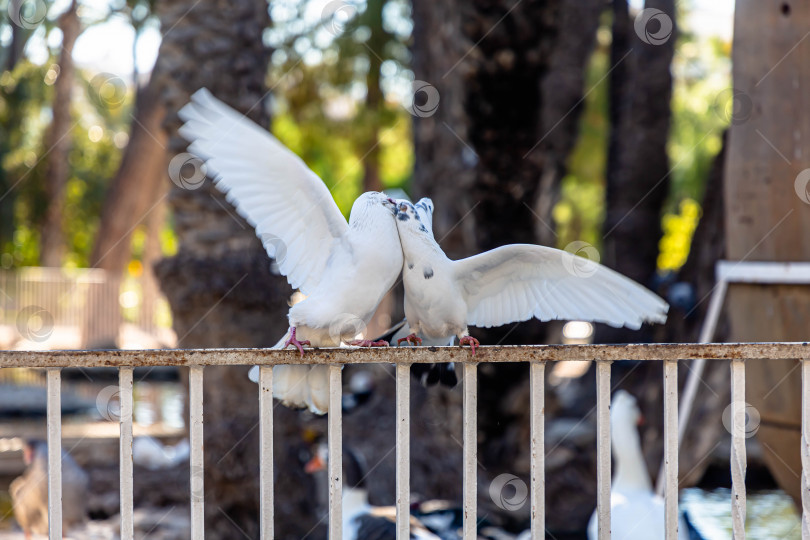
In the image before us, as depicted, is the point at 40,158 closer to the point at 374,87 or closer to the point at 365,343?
the point at 374,87

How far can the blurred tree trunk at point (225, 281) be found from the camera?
19.5 ft

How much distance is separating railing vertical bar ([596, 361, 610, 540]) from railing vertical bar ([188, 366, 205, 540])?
50.8 inches

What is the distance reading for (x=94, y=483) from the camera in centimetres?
797

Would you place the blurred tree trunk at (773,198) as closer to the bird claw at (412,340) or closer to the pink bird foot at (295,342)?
the bird claw at (412,340)

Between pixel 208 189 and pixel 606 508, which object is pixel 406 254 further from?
pixel 208 189

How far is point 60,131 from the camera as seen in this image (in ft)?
52.3

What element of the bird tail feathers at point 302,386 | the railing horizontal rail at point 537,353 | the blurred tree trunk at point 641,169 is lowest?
the railing horizontal rail at point 537,353

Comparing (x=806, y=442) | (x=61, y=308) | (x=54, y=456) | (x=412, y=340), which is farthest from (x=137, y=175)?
(x=806, y=442)

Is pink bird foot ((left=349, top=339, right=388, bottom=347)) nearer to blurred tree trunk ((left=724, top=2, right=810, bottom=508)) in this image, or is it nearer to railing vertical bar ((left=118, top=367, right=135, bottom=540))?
railing vertical bar ((left=118, top=367, right=135, bottom=540))

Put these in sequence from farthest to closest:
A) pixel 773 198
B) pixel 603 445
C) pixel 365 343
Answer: pixel 773 198 → pixel 365 343 → pixel 603 445

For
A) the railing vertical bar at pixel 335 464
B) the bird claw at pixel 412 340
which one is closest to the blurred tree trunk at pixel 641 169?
the bird claw at pixel 412 340

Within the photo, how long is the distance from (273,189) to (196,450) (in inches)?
49.2

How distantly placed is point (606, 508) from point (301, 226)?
65.8 inches

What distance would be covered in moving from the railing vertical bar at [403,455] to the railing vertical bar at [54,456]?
3.50 ft
